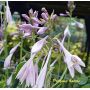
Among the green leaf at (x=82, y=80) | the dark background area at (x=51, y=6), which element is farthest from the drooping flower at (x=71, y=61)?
the dark background area at (x=51, y=6)

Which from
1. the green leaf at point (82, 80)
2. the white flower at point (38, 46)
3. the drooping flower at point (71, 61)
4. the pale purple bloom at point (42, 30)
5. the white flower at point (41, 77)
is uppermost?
the pale purple bloom at point (42, 30)

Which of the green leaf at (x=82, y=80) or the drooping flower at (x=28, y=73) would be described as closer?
the drooping flower at (x=28, y=73)

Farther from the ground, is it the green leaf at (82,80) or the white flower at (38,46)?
the white flower at (38,46)

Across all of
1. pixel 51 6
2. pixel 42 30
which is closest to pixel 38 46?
pixel 42 30

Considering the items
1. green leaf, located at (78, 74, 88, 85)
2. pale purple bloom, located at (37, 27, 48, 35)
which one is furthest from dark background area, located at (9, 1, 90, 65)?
pale purple bloom, located at (37, 27, 48, 35)

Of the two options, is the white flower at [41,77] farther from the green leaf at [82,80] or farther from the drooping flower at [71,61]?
the green leaf at [82,80]

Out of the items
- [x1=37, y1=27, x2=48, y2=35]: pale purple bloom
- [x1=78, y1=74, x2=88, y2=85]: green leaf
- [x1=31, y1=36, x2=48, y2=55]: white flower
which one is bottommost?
[x1=78, y1=74, x2=88, y2=85]: green leaf

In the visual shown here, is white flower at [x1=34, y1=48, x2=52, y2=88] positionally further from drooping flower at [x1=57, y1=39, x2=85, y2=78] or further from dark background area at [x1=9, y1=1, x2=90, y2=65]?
dark background area at [x1=9, y1=1, x2=90, y2=65]

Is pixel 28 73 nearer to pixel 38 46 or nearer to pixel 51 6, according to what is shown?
pixel 38 46

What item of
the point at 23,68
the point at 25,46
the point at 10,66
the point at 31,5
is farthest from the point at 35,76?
the point at 31,5

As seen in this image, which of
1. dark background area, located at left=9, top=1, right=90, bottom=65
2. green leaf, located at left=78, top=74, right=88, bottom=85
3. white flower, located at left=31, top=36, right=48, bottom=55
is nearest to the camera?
white flower, located at left=31, top=36, right=48, bottom=55

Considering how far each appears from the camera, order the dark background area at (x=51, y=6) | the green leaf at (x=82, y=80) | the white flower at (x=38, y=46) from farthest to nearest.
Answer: the dark background area at (x=51, y=6) → the green leaf at (x=82, y=80) → the white flower at (x=38, y=46)
